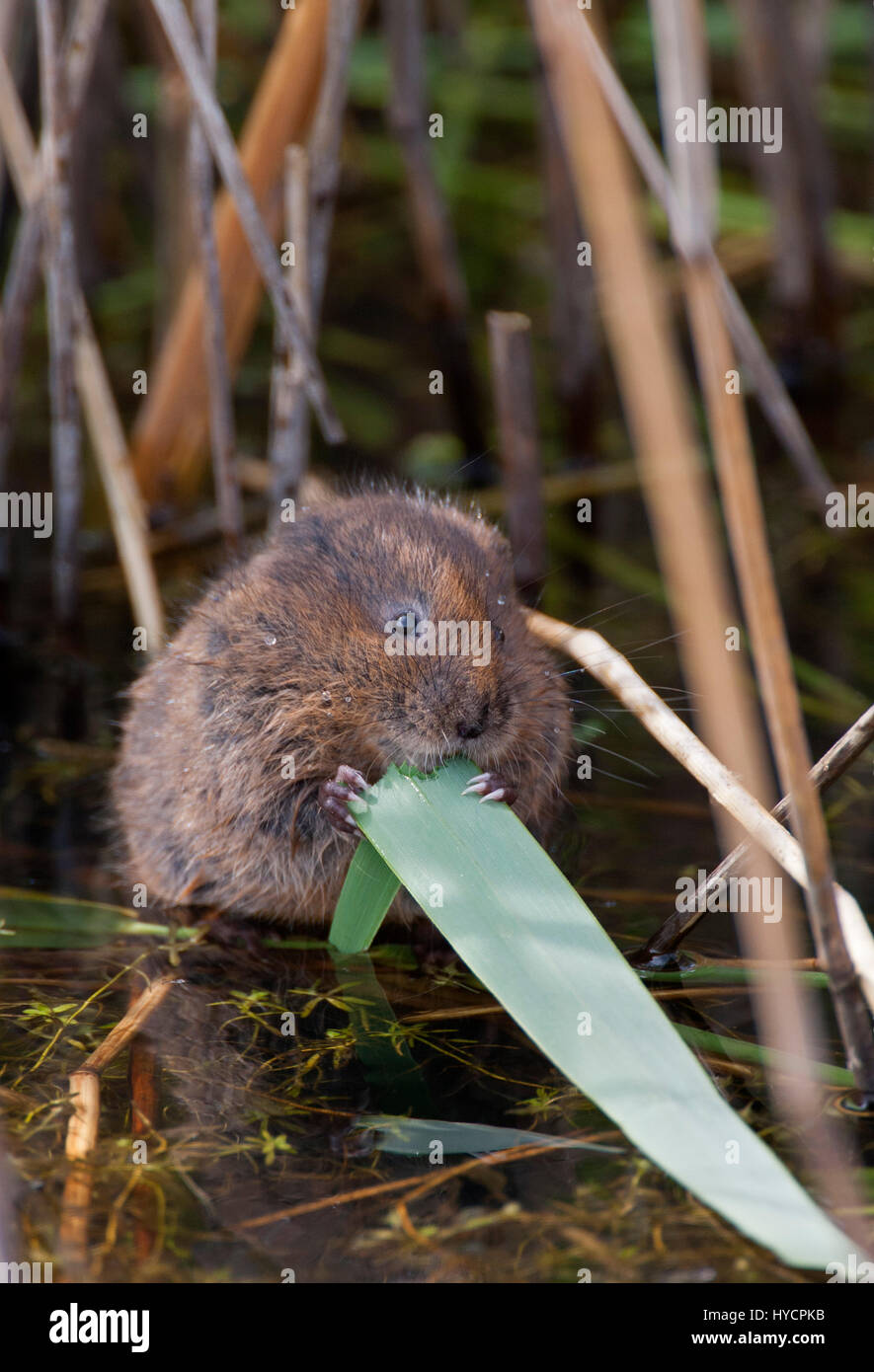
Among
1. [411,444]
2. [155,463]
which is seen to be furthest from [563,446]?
[155,463]

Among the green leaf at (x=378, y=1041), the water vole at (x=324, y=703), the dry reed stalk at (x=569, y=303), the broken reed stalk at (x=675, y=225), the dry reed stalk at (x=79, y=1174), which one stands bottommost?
the dry reed stalk at (x=79, y=1174)

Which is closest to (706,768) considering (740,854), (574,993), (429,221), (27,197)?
(740,854)

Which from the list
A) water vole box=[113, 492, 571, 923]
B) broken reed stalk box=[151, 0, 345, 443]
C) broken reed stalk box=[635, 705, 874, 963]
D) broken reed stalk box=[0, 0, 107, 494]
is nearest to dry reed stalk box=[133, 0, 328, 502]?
broken reed stalk box=[0, 0, 107, 494]

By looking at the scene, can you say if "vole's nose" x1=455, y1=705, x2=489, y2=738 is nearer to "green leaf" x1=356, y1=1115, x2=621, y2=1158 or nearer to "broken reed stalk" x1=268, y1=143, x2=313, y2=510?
"green leaf" x1=356, y1=1115, x2=621, y2=1158

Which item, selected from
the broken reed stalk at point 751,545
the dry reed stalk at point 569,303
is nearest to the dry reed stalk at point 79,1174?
the broken reed stalk at point 751,545

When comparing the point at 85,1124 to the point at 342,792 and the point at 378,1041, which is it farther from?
the point at 342,792

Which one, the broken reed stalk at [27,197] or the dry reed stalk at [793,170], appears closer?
the broken reed stalk at [27,197]

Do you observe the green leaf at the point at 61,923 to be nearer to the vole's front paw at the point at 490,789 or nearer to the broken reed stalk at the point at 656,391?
the vole's front paw at the point at 490,789
